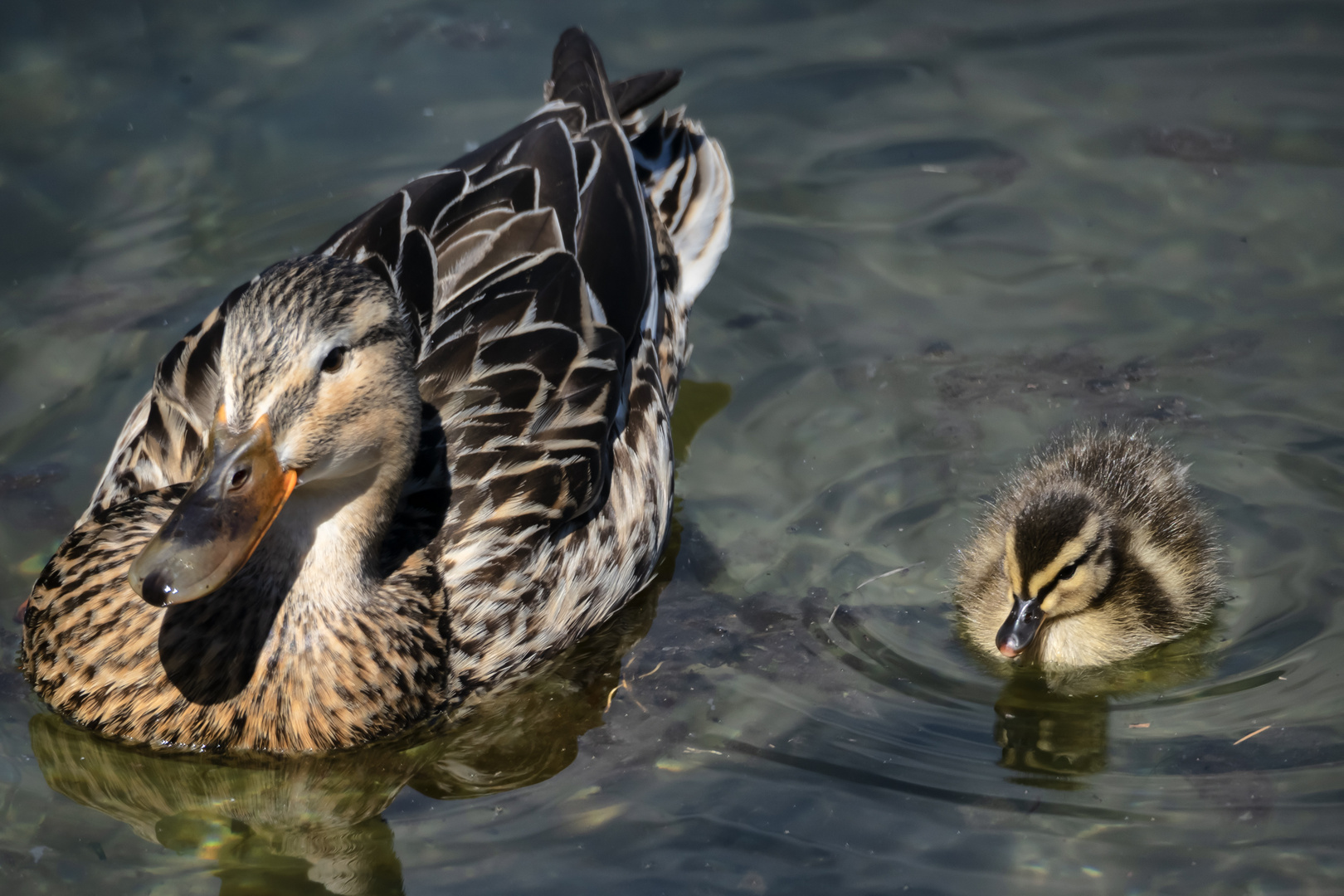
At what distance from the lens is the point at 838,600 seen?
4.52 meters

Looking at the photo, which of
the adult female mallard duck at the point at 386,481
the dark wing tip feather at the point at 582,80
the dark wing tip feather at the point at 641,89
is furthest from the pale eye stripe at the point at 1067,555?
the dark wing tip feather at the point at 641,89

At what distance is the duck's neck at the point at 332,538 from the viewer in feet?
12.4

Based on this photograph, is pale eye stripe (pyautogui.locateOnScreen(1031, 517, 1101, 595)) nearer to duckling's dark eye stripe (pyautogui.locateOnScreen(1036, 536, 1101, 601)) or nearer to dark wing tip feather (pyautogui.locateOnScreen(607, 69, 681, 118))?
duckling's dark eye stripe (pyautogui.locateOnScreen(1036, 536, 1101, 601))

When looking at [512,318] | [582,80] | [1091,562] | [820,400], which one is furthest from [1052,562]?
[582,80]

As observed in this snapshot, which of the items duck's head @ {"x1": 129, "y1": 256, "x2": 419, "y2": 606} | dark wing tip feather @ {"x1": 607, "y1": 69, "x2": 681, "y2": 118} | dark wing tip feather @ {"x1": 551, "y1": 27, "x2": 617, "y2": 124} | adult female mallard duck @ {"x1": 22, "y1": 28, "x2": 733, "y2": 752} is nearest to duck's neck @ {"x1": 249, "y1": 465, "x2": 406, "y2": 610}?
adult female mallard duck @ {"x1": 22, "y1": 28, "x2": 733, "y2": 752}

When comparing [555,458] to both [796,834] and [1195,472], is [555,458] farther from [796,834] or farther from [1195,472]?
[1195,472]

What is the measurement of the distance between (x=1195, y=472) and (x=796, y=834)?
208cm

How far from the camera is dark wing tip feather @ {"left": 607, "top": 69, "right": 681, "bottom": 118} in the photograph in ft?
18.3

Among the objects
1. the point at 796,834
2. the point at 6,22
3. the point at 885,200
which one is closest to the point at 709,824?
the point at 796,834

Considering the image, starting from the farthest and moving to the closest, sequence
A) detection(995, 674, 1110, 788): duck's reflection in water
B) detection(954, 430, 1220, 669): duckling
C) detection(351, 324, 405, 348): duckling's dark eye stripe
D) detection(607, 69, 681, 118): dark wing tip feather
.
A: 1. detection(607, 69, 681, 118): dark wing tip feather
2. detection(954, 430, 1220, 669): duckling
3. detection(995, 674, 1110, 788): duck's reflection in water
4. detection(351, 324, 405, 348): duckling's dark eye stripe

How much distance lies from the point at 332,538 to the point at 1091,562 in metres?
2.09

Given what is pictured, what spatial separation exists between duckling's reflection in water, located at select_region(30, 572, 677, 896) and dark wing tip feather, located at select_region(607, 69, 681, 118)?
248 cm

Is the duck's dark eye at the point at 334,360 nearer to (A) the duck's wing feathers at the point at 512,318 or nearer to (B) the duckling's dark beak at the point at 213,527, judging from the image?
(B) the duckling's dark beak at the point at 213,527

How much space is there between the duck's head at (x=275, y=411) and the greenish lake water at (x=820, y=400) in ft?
2.67
